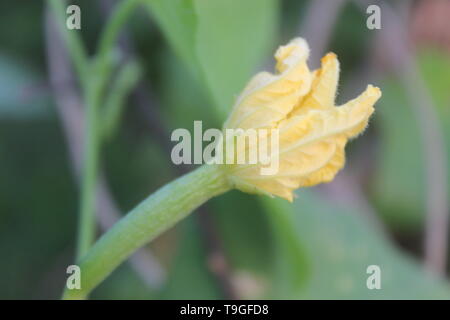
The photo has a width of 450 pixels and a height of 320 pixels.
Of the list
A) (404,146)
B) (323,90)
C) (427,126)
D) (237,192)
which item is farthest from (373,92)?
(404,146)

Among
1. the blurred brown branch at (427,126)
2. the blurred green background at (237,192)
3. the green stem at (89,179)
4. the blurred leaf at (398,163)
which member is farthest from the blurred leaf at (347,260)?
the green stem at (89,179)

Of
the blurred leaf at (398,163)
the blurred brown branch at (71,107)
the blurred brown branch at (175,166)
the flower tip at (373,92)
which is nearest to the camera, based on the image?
the flower tip at (373,92)

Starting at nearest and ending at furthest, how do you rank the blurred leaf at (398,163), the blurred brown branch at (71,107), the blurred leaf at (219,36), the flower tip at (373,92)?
the flower tip at (373,92) < the blurred leaf at (219,36) < the blurred brown branch at (71,107) < the blurred leaf at (398,163)

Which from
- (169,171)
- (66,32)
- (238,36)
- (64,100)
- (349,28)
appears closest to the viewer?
(66,32)

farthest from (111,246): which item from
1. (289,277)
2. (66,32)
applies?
(289,277)

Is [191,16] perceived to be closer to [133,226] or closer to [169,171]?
[133,226]

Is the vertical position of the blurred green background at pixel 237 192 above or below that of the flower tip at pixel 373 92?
above

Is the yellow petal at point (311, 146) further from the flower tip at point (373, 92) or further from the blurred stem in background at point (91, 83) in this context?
the blurred stem in background at point (91, 83)

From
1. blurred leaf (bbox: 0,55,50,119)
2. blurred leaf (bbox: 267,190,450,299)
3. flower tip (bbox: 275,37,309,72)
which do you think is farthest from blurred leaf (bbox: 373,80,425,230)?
flower tip (bbox: 275,37,309,72)
